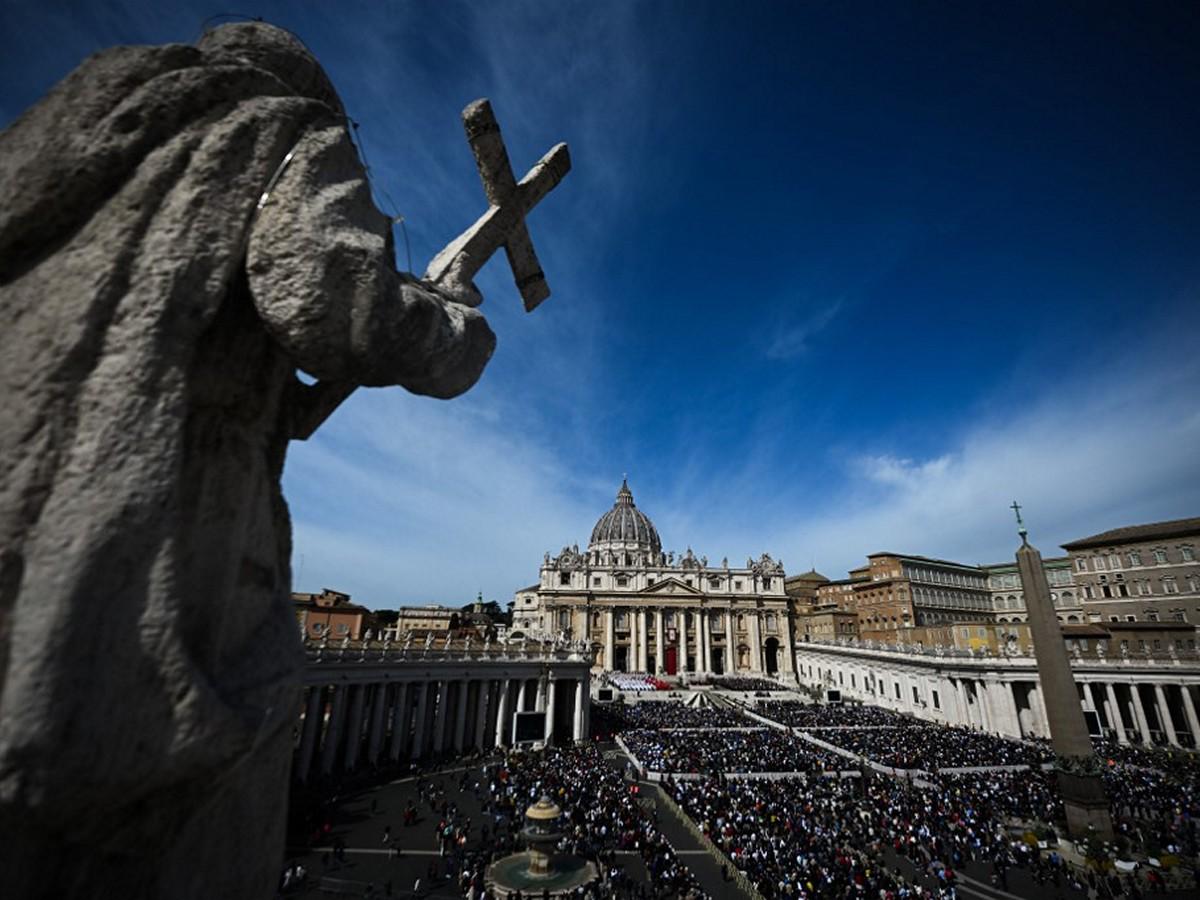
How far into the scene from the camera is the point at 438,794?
23.5 meters

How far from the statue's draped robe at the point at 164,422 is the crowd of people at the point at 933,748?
32964 mm

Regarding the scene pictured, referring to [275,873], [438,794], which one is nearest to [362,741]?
[438,794]

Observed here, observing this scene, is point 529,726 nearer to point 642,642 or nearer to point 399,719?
point 399,719

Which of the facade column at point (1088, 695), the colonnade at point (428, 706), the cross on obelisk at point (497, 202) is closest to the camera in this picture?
the cross on obelisk at point (497, 202)

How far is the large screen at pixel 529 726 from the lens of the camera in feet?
95.2

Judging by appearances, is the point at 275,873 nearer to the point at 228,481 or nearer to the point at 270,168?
the point at 228,481

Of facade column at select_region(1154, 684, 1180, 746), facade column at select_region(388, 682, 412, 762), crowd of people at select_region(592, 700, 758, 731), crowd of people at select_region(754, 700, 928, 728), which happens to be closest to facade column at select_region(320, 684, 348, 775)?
facade column at select_region(388, 682, 412, 762)

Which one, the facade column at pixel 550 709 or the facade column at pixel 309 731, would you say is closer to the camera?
the facade column at pixel 309 731

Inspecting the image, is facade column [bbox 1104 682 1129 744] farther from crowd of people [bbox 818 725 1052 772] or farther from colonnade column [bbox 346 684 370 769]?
colonnade column [bbox 346 684 370 769]

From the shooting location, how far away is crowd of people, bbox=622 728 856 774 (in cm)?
2688

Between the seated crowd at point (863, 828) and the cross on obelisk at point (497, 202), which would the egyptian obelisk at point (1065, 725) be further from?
the cross on obelisk at point (497, 202)

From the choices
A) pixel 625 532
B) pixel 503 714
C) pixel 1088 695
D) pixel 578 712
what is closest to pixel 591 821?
pixel 503 714

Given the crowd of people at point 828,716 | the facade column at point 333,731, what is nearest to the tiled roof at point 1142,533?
the crowd of people at point 828,716

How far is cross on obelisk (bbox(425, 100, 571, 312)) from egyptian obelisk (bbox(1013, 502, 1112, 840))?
25.3 meters
